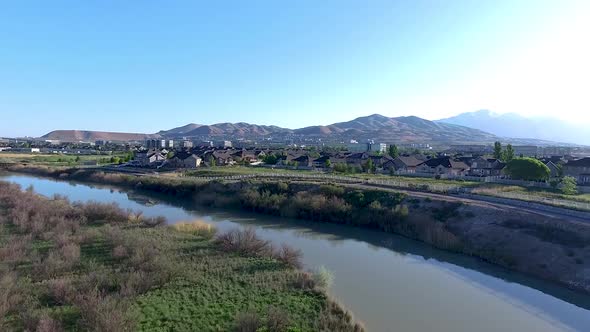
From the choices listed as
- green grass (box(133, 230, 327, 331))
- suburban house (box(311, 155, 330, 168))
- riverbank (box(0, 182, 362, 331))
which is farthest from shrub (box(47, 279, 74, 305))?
suburban house (box(311, 155, 330, 168))

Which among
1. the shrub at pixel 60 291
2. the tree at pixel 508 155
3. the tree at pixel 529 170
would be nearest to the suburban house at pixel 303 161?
the tree at pixel 529 170

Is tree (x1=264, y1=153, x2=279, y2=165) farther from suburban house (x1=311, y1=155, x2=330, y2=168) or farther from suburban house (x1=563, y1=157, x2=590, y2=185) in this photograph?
suburban house (x1=563, y1=157, x2=590, y2=185)

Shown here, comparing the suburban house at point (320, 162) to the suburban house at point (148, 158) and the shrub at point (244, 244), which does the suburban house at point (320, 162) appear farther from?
the shrub at point (244, 244)

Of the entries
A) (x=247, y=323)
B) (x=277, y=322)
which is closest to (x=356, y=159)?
(x=277, y=322)

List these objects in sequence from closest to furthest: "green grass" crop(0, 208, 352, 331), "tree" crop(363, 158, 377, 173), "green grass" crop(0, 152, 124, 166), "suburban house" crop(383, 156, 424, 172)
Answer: "green grass" crop(0, 208, 352, 331), "tree" crop(363, 158, 377, 173), "suburban house" crop(383, 156, 424, 172), "green grass" crop(0, 152, 124, 166)

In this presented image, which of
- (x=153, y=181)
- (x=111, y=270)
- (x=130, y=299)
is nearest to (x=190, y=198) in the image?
(x=153, y=181)
